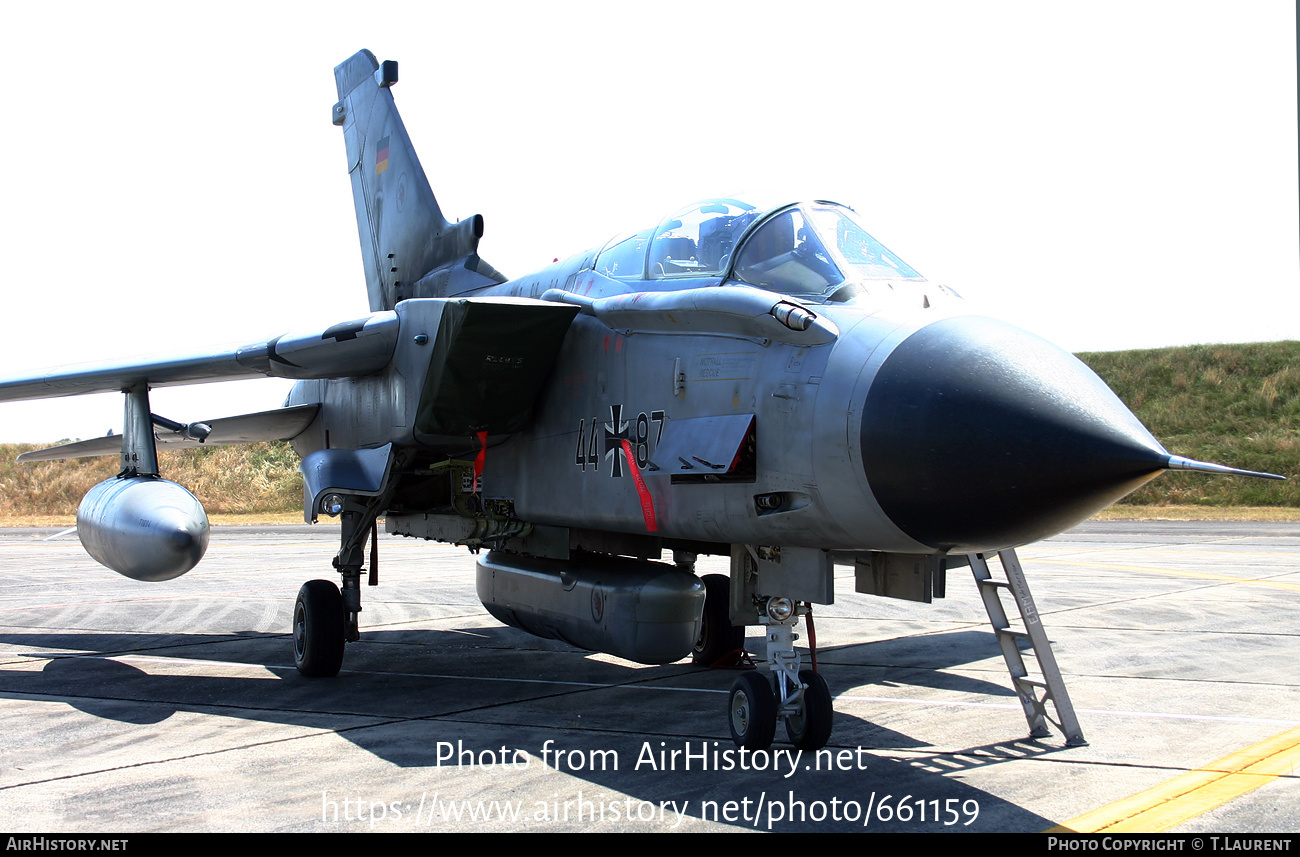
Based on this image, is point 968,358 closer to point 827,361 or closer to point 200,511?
point 827,361

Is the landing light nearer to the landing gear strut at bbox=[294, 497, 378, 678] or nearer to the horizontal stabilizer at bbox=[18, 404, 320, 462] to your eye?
the landing gear strut at bbox=[294, 497, 378, 678]

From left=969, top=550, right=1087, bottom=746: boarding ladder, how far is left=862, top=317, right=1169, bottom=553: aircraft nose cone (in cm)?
161

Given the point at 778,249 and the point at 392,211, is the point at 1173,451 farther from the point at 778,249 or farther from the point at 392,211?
the point at 778,249

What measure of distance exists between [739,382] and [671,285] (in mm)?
1170

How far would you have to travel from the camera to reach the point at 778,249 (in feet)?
19.5

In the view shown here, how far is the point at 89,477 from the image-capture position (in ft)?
160

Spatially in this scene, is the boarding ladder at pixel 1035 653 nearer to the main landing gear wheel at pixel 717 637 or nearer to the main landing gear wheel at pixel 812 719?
the main landing gear wheel at pixel 812 719

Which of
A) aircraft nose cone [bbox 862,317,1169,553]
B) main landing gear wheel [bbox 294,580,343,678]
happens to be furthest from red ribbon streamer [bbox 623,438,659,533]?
main landing gear wheel [bbox 294,580,343,678]

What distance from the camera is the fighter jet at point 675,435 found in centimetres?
463

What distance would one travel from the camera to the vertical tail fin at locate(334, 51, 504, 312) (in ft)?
35.3

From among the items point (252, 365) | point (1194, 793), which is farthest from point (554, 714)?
point (252, 365)

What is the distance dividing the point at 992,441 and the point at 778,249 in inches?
77.6

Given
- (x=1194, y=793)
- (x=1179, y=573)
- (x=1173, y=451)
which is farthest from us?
(x=1173, y=451)

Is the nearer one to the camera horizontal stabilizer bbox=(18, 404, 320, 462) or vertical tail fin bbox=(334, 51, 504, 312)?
vertical tail fin bbox=(334, 51, 504, 312)
